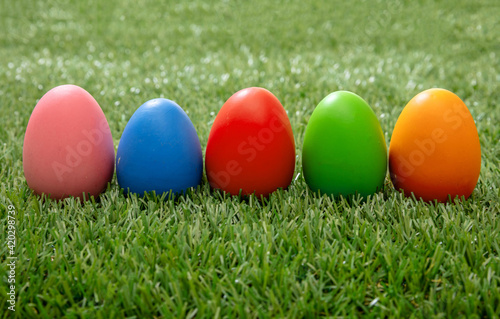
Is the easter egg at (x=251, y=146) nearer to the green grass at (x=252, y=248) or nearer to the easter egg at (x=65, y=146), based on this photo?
the green grass at (x=252, y=248)

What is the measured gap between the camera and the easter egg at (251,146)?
204cm

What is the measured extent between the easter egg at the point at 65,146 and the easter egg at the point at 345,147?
1.00 m

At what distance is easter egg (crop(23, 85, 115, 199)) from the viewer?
205cm

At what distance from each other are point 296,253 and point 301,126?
1.63 m

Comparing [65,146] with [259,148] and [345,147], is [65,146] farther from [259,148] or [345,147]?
[345,147]

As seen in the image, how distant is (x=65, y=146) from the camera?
2.05 metres

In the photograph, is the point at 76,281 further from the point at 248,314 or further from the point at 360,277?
the point at 360,277

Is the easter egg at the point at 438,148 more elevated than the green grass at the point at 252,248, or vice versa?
the easter egg at the point at 438,148

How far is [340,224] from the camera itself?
1.88 meters

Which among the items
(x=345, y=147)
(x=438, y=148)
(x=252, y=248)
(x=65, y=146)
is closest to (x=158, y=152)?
(x=65, y=146)

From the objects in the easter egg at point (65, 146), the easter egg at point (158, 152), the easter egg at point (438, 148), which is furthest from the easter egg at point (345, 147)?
the easter egg at point (65, 146)

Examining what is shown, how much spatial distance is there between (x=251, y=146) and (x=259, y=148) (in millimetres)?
37

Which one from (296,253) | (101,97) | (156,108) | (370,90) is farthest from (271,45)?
(296,253)

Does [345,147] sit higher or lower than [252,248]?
A: higher
